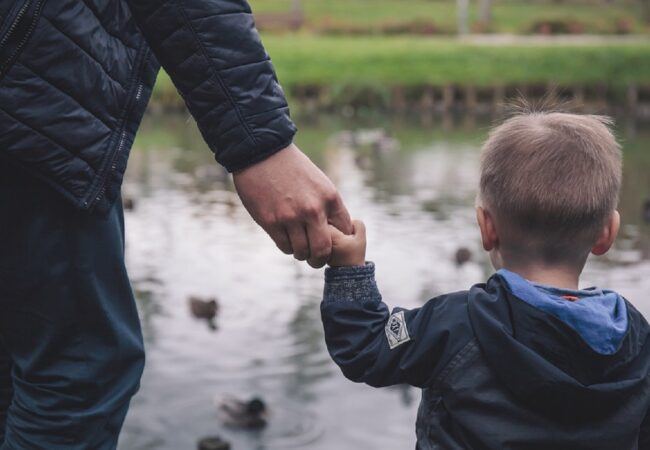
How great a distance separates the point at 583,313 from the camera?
1.81 metres

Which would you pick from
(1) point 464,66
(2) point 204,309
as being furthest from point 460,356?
(1) point 464,66

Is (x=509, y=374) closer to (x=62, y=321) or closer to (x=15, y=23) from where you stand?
(x=62, y=321)

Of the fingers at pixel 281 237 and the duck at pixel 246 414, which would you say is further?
the duck at pixel 246 414

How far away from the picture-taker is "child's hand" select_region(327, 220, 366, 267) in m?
2.00

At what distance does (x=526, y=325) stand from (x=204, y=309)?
4.16 meters

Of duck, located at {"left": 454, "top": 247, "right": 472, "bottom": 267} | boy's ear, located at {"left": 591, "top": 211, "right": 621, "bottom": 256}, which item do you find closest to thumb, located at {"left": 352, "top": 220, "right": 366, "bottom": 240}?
boy's ear, located at {"left": 591, "top": 211, "right": 621, "bottom": 256}

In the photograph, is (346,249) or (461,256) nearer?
(346,249)

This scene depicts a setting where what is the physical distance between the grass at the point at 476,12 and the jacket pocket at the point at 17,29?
40.1 metres

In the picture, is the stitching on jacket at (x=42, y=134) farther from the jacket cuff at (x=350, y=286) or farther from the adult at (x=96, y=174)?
the jacket cuff at (x=350, y=286)

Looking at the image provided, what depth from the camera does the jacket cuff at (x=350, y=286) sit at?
1.99 m

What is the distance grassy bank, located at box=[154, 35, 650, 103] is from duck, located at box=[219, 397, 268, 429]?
19.7 metres

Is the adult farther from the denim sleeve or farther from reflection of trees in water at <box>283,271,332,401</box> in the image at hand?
reflection of trees in water at <box>283,271,332,401</box>

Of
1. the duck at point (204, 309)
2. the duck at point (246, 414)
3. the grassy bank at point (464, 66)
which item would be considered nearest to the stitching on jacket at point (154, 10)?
the duck at point (246, 414)

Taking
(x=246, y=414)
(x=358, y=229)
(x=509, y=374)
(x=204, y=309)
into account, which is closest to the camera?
(x=509, y=374)
